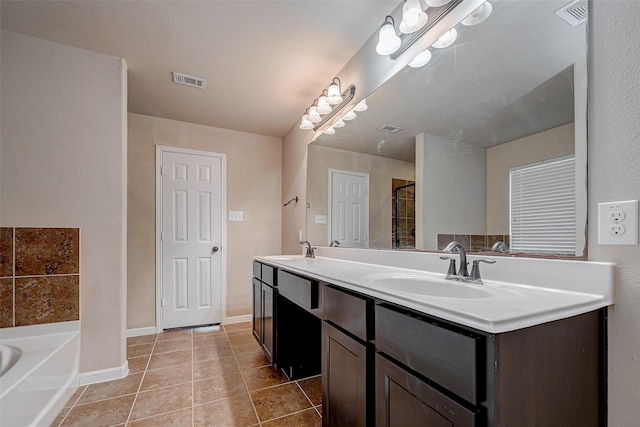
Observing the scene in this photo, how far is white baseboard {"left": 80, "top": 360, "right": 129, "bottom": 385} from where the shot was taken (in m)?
1.95

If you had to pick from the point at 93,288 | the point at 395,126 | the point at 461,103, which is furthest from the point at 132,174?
the point at 461,103

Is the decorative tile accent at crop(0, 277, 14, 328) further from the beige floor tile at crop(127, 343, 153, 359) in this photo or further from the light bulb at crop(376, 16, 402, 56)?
the light bulb at crop(376, 16, 402, 56)

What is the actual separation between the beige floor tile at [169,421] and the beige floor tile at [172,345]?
1014 mm

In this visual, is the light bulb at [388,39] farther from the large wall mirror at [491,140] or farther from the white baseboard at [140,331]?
the white baseboard at [140,331]

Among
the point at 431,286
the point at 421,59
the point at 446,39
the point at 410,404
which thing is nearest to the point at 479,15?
the point at 446,39

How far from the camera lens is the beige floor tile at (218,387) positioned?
70.1 inches

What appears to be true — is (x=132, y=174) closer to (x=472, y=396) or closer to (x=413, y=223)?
(x=413, y=223)

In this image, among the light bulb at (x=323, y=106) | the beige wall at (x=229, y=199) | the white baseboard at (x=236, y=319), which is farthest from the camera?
the white baseboard at (x=236, y=319)

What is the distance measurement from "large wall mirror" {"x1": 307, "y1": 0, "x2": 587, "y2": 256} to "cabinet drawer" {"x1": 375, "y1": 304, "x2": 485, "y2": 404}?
22.6 inches

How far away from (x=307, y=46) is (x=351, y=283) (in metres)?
1.64

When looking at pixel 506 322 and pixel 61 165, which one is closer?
pixel 506 322

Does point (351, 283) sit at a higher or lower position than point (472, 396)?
higher

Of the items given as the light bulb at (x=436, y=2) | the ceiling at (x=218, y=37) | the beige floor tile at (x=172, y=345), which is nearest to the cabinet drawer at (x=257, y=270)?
the beige floor tile at (x=172, y=345)

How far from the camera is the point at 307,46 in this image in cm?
196
